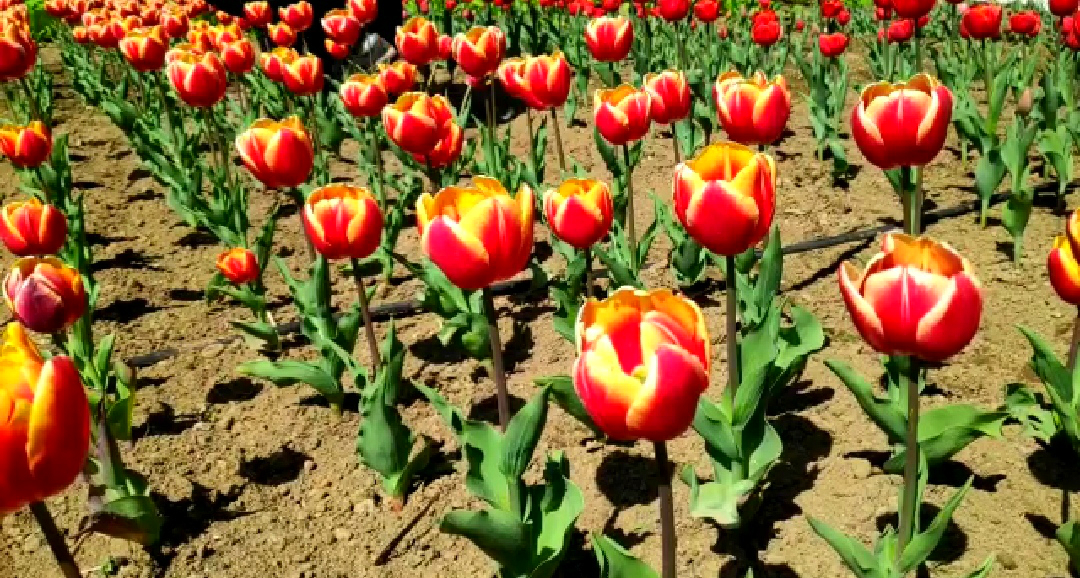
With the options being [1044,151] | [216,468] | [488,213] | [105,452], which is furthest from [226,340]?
[1044,151]

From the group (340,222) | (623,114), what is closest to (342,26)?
(623,114)

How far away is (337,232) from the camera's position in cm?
244

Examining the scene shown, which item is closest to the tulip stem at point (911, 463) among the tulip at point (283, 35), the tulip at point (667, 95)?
the tulip at point (667, 95)

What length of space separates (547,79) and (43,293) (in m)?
2.00

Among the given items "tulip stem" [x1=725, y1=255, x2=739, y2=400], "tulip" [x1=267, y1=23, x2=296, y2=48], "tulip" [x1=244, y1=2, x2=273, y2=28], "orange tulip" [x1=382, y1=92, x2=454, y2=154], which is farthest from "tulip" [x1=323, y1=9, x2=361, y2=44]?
"tulip stem" [x1=725, y1=255, x2=739, y2=400]

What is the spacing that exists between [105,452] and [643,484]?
1519 millimetres

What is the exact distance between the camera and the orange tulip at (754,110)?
2.54 meters

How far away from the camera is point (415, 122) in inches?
119

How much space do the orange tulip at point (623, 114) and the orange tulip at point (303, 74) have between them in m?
2.06

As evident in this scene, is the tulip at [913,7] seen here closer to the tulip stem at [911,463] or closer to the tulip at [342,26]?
the tulip stem at [911,463]

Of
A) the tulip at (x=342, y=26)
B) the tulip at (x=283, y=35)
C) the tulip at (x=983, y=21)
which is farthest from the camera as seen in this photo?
the tulip at (x=283, y=35)

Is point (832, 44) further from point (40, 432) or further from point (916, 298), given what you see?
point (40, 432)

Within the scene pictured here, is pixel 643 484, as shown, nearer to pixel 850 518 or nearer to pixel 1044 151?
pixel 850 518

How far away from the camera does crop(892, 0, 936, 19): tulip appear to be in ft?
10.8
